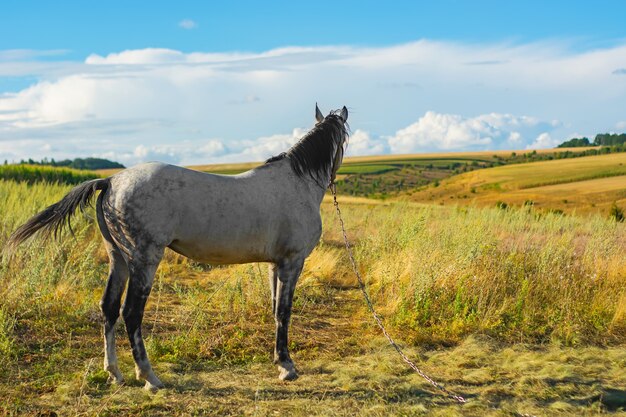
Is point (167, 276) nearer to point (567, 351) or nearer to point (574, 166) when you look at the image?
point (567, 351)

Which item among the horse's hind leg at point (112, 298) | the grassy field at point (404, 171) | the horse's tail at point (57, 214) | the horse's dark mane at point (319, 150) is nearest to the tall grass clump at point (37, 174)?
the horse's tail at point (57, 214)

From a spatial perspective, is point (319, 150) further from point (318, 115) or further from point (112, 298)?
point (112, 298)

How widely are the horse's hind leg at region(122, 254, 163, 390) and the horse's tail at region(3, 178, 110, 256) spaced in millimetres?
748

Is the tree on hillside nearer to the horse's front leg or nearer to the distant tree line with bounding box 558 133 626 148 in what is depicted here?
the distant tree line with bounding box 558 133 626 148

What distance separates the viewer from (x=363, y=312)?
7.24 meters

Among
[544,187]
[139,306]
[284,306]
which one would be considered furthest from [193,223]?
[544,187]

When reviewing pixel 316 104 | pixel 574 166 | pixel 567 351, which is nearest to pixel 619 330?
pixel 567 351

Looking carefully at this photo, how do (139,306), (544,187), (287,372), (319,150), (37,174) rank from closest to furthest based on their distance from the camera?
(139,306) → (287,372) → (319,150) → (37,174) → (544,187)

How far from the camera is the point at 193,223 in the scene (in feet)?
14.8

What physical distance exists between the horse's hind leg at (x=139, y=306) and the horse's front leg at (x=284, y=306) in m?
1.12


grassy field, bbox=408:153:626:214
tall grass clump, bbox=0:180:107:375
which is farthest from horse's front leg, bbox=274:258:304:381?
grassy field, bbox=408:153:626:214

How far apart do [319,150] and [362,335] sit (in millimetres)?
2439

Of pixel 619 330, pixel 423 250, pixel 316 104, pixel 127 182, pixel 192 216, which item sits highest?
pixel 316 104

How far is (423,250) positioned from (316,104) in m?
3.51
